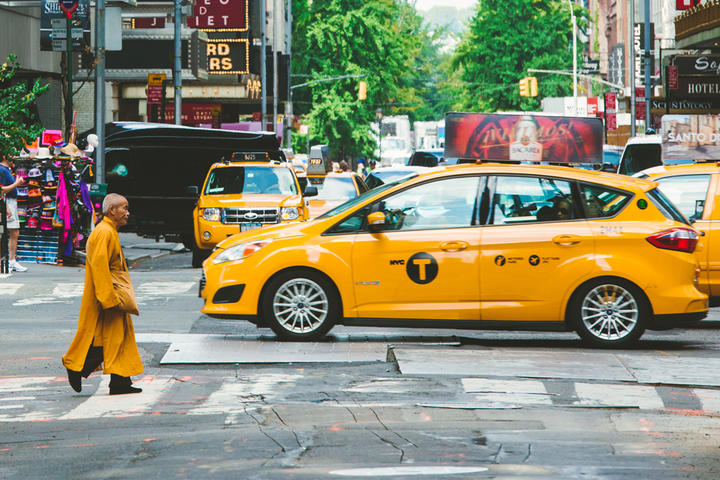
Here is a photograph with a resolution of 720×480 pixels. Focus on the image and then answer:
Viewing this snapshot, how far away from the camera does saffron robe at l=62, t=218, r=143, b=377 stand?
9242 mm

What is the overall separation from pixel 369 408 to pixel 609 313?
4010mm

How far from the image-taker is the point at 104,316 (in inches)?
372

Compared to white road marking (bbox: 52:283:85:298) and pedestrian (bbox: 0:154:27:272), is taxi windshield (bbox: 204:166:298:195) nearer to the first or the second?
pedestrian (bbox: 0:154:27:272)

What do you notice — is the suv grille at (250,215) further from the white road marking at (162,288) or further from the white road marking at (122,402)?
the white road marking at (122,402)

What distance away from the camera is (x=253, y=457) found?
687 cm

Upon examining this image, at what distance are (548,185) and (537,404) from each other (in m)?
3.66

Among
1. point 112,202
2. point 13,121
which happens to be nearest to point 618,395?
point 112,202

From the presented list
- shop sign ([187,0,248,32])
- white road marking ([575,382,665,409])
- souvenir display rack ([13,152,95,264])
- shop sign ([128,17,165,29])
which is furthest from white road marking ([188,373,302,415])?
shop sign ([128,17,165,29])

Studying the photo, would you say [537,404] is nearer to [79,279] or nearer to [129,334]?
[129,334]

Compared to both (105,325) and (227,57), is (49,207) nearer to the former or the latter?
(105,325)

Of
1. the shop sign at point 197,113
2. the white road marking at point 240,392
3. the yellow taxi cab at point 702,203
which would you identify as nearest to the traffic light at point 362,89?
the shop sign at point 197,113

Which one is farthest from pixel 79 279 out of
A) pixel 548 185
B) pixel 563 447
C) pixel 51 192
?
pixel 563 447

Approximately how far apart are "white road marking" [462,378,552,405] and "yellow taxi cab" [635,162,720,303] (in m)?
4.60

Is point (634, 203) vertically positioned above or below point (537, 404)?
above
